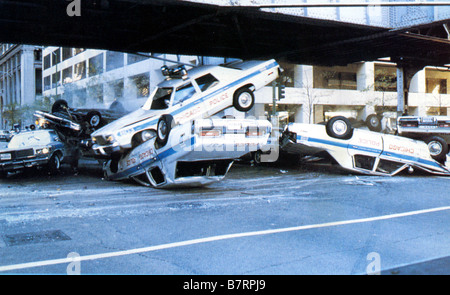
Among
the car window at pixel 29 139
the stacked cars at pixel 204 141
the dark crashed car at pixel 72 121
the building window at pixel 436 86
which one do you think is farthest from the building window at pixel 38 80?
the car window at pixel 29 139

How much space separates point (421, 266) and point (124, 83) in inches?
1390

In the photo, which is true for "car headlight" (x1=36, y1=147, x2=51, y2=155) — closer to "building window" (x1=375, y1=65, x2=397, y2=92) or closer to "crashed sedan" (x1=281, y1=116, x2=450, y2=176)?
"crashed sedan" (x1=281, y1=116, x2=450, y2=176)

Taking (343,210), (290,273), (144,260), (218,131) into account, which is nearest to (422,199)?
(343,210)

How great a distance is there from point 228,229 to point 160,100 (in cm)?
763

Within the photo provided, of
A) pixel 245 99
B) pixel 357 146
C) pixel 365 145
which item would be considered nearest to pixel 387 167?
pixel 365 145

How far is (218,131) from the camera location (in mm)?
9102

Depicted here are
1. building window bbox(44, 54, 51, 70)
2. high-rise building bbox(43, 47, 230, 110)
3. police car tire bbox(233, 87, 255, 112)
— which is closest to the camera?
police car tire bbox(233, 87, 255, 112)

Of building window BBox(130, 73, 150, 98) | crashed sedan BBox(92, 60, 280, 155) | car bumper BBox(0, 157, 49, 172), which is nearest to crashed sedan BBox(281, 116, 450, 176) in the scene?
crashed sedan BBox(92, 60, 280, 155)

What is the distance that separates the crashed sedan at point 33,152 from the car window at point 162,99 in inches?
160

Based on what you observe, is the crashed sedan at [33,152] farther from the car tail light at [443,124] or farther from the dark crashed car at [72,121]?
the car tail light at [443,124]

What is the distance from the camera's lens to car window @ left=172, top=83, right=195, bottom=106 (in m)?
12.9

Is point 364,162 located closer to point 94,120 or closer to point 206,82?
point 206,82

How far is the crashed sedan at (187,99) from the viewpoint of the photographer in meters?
11.7
